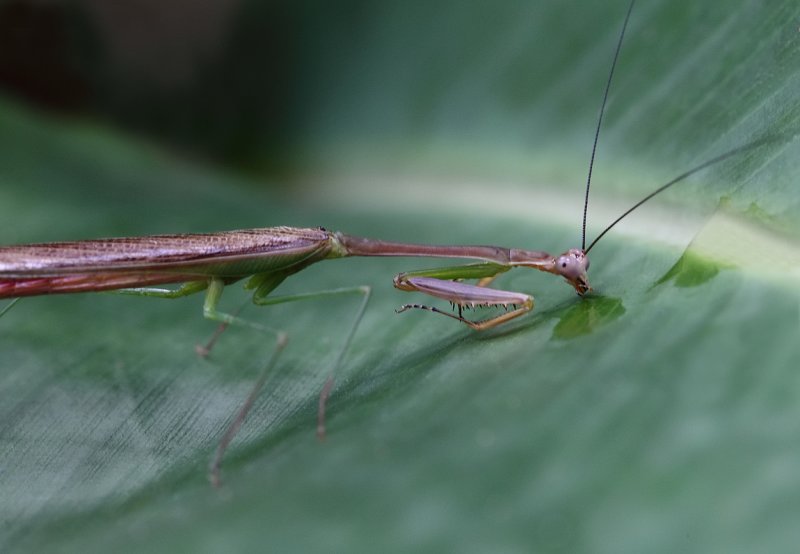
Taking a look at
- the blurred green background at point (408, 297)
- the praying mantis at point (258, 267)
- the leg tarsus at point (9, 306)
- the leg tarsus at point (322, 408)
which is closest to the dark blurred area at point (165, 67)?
the blurred green background at point (408, 297)

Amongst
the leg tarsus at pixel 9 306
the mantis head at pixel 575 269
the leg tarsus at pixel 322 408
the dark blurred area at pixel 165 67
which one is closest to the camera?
the leg tarsus at pixel 322 408

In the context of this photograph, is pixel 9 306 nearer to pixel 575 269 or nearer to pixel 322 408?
pixel 322 408

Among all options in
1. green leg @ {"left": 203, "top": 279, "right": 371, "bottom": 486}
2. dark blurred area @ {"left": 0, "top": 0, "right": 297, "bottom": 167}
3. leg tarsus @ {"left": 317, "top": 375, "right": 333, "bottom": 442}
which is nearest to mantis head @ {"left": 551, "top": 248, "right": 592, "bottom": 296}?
green leg @ {"left": 203, "top": 279, "right": 371, "bottom": 486}

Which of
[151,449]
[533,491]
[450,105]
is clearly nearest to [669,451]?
[533,491]

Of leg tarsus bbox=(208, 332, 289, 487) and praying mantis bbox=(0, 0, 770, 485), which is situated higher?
praying mantis bbox=(0, 0, 770, 485)

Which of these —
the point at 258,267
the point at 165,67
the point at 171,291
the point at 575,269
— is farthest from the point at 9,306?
the point at 165,67

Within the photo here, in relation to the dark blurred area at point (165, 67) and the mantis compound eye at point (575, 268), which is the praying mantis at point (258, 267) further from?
the dark blurred area at point (165, 67)

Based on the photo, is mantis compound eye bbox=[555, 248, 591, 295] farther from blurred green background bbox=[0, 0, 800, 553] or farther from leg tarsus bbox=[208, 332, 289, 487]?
leg tarsus bbox=[208, 332, 289, 487]
